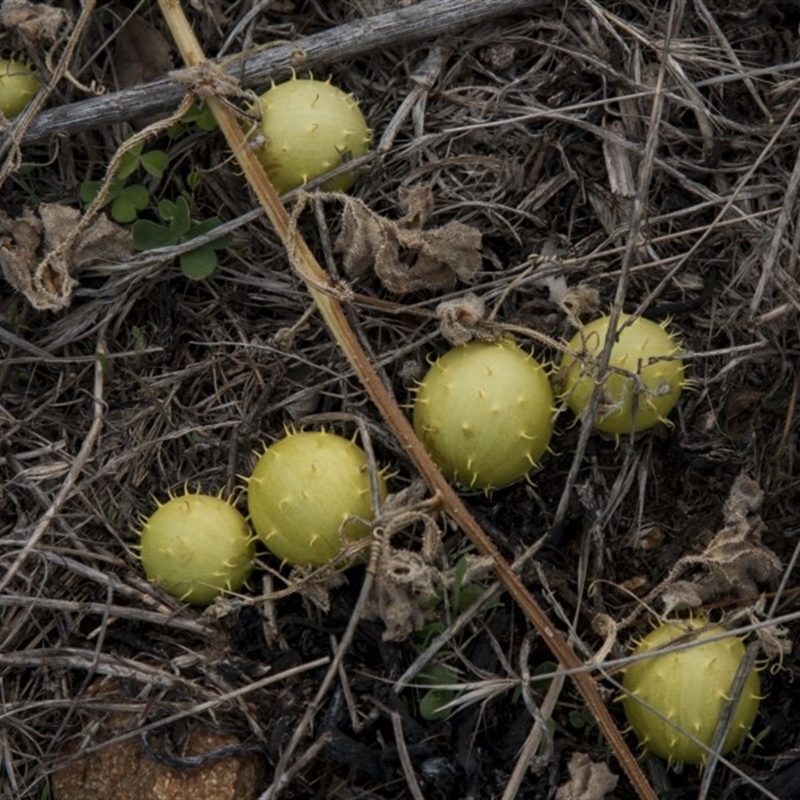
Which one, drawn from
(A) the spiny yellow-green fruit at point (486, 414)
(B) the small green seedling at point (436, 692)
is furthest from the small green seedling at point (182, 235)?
(B) the small green seedling at point (436, 692)

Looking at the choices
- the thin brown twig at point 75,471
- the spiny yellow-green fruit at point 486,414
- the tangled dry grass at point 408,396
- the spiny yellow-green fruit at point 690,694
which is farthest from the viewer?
the thin brown twig at point 75,471

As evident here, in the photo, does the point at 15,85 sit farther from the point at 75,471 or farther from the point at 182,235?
the point at 75,471

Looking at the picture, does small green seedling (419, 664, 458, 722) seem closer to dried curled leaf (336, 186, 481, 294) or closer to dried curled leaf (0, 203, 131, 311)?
dried curled leaf (336, 186, 481, 294)

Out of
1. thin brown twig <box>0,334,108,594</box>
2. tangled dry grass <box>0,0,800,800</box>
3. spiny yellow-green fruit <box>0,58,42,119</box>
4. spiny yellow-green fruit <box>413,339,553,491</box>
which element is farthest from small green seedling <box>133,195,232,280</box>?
spiny yellow-green fruit <box>413,339,553,491</box>

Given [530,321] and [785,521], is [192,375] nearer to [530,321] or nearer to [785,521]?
[530,321]

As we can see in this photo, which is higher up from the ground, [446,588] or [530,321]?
[530,321]

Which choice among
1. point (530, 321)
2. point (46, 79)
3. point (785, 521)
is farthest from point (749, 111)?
point (46, 79)

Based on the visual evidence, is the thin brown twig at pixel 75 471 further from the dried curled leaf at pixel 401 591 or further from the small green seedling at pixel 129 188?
the dried curled leaf at pixel 401 591
